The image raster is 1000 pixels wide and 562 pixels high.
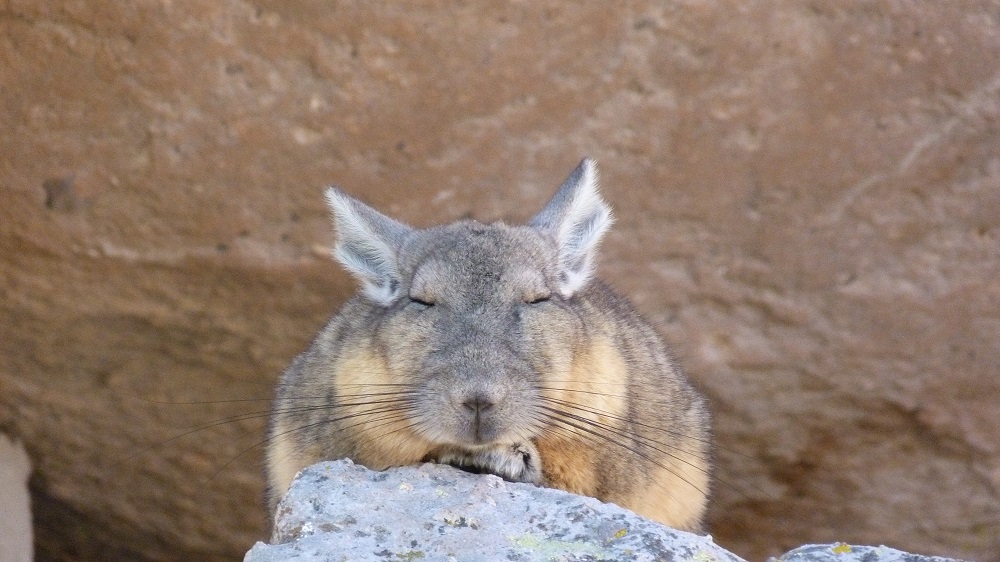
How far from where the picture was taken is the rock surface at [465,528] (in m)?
4.49

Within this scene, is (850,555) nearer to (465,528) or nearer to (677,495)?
(465,528)

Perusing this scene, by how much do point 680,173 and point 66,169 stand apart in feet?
13.2

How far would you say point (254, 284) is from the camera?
29.5 ft

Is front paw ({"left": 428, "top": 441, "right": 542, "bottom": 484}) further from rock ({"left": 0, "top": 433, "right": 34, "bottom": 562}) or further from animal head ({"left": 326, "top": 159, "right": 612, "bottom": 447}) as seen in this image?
rock ({"left": 0, "top": 433, "right": 34, "bottom": 562})

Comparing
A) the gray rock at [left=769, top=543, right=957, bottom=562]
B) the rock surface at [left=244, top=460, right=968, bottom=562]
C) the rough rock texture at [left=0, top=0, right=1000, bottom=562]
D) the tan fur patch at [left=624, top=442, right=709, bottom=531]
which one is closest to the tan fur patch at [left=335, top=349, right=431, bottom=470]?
the rock surface at [left=244, top=460, right=968, bottom=562]

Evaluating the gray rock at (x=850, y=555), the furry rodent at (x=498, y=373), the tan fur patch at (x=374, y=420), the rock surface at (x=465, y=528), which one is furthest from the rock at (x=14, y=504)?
the gray rock at (x=850, y=555)

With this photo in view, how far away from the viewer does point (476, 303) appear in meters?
5.66

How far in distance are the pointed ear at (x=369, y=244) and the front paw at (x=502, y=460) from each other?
1000 millimetres

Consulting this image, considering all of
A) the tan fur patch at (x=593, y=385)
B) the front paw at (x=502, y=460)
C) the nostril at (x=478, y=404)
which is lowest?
the front paw at (x=502, y=460)

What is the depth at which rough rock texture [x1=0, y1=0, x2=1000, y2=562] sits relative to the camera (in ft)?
26.7

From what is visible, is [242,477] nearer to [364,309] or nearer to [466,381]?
[364,309]

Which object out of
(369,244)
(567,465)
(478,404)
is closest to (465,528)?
(478,404)

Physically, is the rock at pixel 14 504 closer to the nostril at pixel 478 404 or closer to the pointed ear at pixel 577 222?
the pointed ear at pixel 577 222

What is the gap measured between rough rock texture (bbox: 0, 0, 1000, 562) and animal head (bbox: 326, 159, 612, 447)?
1.92 metres
